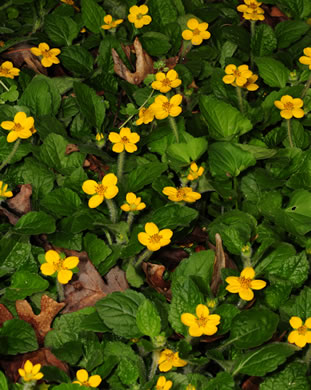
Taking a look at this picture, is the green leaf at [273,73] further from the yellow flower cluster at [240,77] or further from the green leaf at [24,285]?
the green leaf at [24,285]

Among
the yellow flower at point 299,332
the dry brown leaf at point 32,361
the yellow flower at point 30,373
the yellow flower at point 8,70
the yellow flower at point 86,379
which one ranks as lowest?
the dry brown leaf at point 32,361

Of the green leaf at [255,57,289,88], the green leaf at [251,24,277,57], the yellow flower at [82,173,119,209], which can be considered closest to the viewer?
the yellow flower at [82,173,119,209]

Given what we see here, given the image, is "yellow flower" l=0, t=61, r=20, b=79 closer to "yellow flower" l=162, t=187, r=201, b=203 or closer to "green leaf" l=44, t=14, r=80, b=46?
"green leaf" l=44, t=14, r=80, b=46

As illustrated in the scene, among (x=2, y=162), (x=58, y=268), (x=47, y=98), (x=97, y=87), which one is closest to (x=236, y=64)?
(x=97, y=87)


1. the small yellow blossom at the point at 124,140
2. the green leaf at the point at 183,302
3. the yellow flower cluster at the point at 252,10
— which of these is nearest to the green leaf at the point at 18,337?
the green leaf at the point at 183,302

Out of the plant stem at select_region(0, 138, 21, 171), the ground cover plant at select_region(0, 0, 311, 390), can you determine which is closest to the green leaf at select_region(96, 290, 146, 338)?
the ground cover plant at select_region(0, 0, 311, 390)

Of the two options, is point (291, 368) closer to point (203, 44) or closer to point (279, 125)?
point (279, 125)
